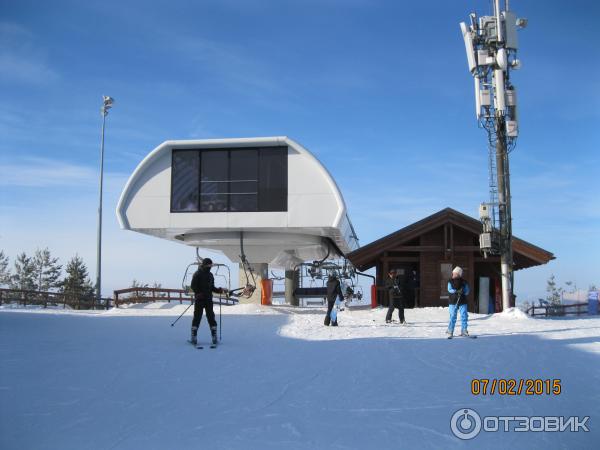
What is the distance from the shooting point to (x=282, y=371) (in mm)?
7988

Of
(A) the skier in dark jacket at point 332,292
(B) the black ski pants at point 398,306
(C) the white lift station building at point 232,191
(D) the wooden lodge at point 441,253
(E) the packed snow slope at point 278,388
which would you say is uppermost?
(C) the white lift station building at point 232,191

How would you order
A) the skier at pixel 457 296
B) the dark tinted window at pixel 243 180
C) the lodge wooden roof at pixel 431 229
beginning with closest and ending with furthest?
the skier at pixel 457 296, the dark tinted window at pixel 243 180, the lodge wooden roof at pixel 431 229

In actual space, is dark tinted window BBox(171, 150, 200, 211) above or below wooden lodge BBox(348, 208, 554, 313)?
above

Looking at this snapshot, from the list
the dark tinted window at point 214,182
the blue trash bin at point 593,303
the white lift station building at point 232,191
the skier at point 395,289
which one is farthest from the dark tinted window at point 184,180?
the blue trash bin at point 593,303

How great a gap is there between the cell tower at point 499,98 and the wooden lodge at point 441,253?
75.2 inches

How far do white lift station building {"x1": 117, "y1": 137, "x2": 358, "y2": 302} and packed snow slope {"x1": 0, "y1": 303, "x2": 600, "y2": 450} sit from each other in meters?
7.30

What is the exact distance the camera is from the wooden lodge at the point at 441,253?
19750 millimetres

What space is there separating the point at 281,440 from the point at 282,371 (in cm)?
278

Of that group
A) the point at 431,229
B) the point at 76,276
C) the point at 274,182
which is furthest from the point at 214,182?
the point at 76,276

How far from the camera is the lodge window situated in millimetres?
19250

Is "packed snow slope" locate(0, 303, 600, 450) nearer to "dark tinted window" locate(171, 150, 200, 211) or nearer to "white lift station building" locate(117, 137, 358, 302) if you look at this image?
"white lift station building" locate(117, 137, 358, 302)

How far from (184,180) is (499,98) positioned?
10770 mm
